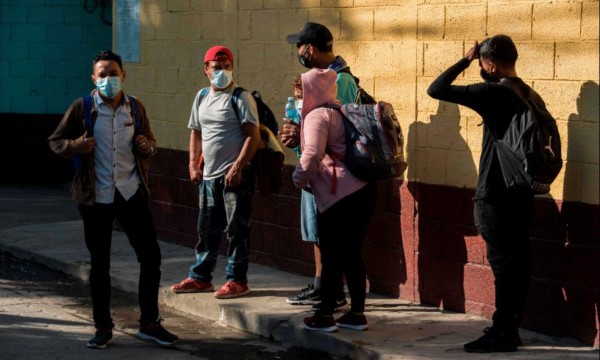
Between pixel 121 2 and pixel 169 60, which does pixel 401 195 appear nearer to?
pixel 169 60

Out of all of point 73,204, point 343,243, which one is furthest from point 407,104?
point 73,204

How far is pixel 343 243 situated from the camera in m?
7.90

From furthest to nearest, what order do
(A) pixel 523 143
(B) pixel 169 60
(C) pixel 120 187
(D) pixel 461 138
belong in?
(B) pixel 169 60 → (D) pixel 461 138 → (C) pixel 120 187 → (A) pixel 523 143

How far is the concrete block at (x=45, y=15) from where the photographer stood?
1645 cm

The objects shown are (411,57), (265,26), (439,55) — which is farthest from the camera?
(265,26)

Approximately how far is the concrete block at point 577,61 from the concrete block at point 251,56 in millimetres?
3260

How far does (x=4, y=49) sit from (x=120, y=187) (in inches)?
362

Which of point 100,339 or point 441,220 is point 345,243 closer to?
point 441,220

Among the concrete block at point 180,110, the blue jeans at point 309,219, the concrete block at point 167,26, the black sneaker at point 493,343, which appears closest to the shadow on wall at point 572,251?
the black sneaker at point 493,343

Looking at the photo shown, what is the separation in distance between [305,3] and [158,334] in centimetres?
311

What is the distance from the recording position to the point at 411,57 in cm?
877

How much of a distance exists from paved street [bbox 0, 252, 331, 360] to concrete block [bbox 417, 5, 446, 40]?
2.36 meters

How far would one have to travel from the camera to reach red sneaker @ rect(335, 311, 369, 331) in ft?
26.3

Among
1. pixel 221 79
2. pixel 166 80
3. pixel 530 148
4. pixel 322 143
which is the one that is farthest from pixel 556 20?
pixel 166 80
